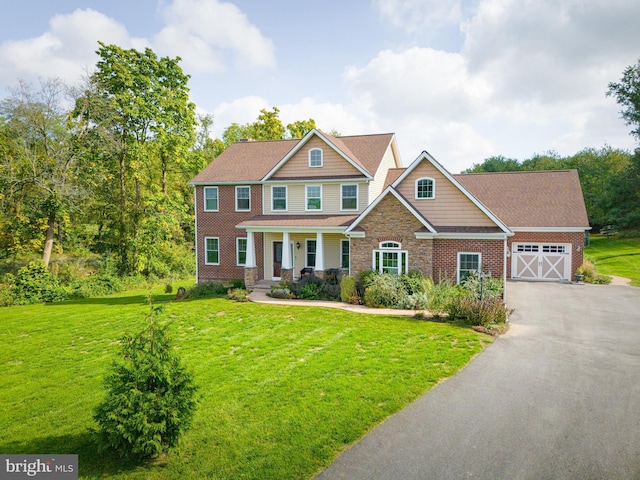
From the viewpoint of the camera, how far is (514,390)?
9.49 meters

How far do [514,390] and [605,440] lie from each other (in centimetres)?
225

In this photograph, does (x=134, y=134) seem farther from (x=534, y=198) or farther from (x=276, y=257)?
(x=534, y=198)

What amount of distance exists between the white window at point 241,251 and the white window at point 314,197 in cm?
461

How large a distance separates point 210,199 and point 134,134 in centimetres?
962

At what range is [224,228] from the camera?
26.3m

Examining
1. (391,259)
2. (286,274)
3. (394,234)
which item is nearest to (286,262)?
(286,274)

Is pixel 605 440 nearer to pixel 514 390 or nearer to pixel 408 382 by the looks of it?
pixel 514 390

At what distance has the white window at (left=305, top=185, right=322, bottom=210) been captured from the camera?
24250 millimetres

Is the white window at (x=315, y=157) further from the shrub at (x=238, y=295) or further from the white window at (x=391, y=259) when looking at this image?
the shrub at (x=238, y=295)

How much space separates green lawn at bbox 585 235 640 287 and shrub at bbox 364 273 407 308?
1518 centimetres

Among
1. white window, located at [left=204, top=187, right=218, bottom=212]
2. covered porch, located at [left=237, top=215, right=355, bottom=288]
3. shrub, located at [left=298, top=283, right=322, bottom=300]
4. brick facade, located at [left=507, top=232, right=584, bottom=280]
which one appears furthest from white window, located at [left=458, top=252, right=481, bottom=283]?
white window, located at [left=204, top=187, right=218, bottom=212]

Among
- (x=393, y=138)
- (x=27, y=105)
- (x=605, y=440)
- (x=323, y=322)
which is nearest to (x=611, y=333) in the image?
(x=605, y=440)

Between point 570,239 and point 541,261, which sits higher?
point 570,239

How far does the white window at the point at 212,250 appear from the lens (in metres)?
26.5
